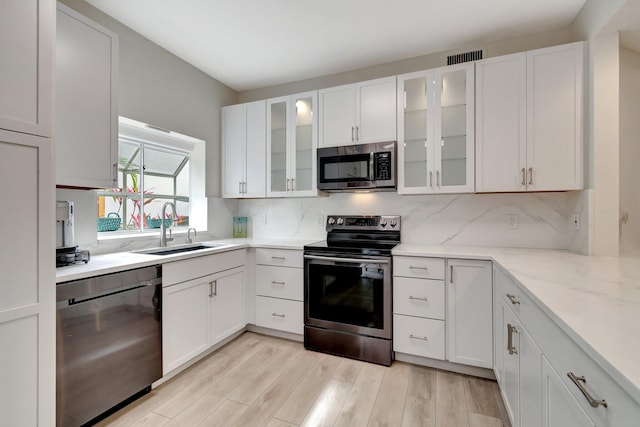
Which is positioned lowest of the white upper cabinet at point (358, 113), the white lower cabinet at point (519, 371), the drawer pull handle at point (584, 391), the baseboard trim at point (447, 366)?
the baseboard trim at point (447, 366)

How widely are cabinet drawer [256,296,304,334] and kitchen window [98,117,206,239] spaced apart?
3.59ft

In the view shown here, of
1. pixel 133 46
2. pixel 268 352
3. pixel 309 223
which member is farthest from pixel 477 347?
pixel 133 46

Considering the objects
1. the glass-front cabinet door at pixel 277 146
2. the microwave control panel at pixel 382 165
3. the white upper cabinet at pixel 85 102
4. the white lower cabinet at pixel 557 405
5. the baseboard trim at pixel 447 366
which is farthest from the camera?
the glass-front cabinet door at pixel 277 146

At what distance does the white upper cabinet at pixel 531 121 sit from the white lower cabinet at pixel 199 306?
87.6 inches

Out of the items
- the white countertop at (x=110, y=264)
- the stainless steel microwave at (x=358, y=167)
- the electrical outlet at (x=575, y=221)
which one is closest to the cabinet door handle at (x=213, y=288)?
the white countertop at (x=110, y=264)

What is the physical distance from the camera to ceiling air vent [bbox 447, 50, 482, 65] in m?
2.30

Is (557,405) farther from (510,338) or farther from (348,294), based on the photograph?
(348,294)

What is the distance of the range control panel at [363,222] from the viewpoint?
2746 mm

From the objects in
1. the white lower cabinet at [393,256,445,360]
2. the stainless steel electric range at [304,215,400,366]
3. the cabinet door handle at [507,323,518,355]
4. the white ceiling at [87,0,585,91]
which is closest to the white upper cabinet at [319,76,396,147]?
the white ceiling at [87,0,585,91]

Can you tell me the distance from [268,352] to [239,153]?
2.02 meters

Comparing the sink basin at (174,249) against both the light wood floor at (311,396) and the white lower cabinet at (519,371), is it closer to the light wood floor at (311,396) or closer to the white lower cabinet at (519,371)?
the light wood floor at (311,396)

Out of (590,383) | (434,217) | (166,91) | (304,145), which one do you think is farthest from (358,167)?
(590,383)

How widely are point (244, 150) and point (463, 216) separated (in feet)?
7.48

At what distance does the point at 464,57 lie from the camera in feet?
7.64
